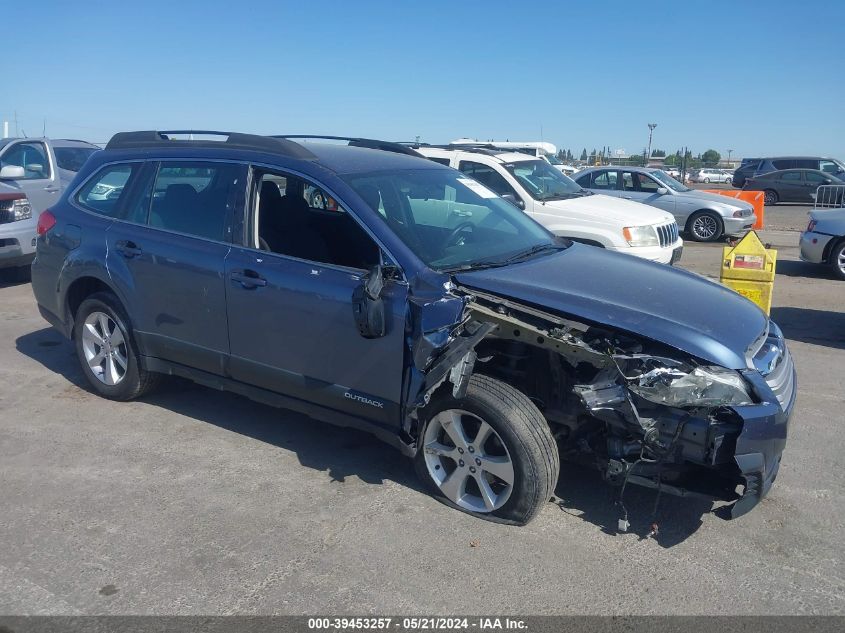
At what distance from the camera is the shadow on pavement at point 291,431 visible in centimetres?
466

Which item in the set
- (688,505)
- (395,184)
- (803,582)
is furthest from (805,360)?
(395,184)

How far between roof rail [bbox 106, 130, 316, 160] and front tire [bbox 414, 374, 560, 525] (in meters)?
1.84

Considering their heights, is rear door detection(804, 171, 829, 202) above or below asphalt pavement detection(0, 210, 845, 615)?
above

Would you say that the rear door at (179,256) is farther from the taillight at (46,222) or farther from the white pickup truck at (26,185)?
the white pickup truck at (26,185)

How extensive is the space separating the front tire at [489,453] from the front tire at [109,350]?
2409 millimetres

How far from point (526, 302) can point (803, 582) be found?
1.79 metres

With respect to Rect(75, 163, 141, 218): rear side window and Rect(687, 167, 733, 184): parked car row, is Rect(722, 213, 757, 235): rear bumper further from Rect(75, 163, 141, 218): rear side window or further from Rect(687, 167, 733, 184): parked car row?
Rect(687, 167, 733, 184): parked car row

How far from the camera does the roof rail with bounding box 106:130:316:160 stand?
479 centimetres

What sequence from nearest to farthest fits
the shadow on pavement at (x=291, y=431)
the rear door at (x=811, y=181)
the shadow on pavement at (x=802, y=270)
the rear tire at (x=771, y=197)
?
the shadow on pavement at (x=291, y=431) → the shadow on pavement at (x=802, y=270) → the rear door at (x=811, y=181) → the rear tire at (x=771, y=197)

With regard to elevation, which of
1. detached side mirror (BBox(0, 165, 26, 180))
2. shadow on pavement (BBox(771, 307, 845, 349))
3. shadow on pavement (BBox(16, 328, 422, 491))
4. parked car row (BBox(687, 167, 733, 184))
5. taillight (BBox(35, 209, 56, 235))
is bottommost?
parked car row (BBox(687, 167, 733, 184))

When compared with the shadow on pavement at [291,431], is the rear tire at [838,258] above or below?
above

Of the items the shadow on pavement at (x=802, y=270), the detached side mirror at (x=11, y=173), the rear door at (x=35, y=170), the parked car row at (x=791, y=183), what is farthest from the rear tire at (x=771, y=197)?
the detached side mirror at (x=11, y=173)

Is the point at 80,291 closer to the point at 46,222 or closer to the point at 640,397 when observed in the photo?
the point at 46,222

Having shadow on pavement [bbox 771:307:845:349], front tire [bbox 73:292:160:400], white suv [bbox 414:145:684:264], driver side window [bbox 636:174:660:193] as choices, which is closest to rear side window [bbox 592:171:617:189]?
driver side window [bbox 636:174:660:193]
